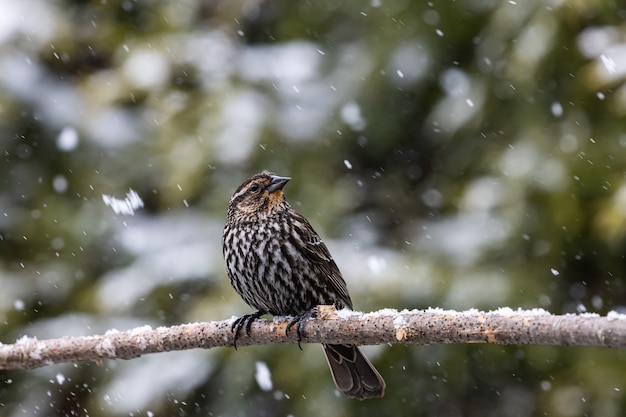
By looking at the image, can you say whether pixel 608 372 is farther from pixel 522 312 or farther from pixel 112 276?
pixel 112 276

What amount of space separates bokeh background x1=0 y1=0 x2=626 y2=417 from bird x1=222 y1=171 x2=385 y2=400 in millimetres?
522

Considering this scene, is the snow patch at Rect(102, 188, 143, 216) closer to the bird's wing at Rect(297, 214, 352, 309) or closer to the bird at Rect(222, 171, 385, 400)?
the bird at Rect(222, 171, 385, 400)

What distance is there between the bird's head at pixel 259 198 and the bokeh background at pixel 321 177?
720mm

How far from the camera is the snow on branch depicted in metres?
2.19

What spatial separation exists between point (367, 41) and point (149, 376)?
2.63 meters

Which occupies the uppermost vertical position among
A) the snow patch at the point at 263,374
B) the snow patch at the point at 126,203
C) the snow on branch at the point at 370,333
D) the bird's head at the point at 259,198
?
the snow patch at the point at 126,203

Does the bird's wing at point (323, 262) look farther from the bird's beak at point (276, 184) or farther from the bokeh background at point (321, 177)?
the bokeh background at point (321, 177)

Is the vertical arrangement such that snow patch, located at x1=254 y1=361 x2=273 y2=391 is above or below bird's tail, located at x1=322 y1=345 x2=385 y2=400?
above

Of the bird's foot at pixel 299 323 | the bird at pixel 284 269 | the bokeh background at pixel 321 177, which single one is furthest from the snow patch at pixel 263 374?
the bird's foot at pixel 299 323

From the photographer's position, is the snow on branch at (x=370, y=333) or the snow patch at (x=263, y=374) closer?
the snow on branch at (x=370, y=333)

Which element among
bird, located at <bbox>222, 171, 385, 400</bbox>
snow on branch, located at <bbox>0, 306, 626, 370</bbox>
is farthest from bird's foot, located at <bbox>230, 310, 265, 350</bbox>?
bird, located at <bbox>222, 171, 385, 400</bbox>

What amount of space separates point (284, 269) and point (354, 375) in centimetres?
59

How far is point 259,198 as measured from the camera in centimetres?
433

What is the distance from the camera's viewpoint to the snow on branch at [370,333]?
7.17 ft
